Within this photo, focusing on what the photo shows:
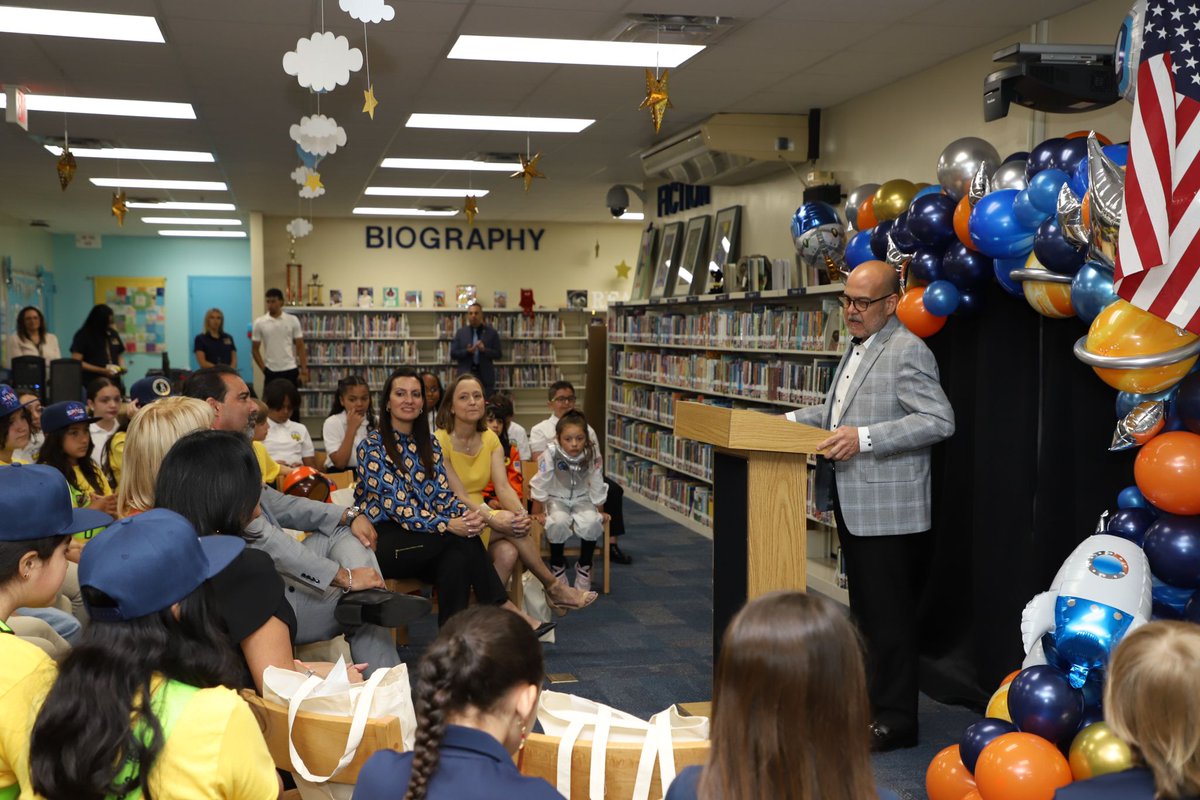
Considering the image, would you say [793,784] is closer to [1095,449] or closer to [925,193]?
[1095,449]

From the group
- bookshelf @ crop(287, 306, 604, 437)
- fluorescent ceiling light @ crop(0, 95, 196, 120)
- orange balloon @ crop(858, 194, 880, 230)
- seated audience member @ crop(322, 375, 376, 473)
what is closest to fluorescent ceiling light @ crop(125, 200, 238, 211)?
bookshelf @ crop(287, 306, 604, 437)

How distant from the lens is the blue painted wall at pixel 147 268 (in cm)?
1736

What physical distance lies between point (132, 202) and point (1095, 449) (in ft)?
38.9

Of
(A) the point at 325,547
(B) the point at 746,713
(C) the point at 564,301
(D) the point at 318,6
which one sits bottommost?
(A) the point at 325,547

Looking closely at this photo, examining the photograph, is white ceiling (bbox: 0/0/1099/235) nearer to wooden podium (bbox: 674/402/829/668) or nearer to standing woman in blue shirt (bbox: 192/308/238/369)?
standing woman in blue shirt (bbox: 192/308/238/369)

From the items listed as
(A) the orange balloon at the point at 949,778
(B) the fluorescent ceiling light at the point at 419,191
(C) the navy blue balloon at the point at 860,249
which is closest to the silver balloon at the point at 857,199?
(C) the navy blue balloon at the point at 860,249

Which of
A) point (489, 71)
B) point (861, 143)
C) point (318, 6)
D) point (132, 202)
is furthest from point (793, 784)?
point (132, 202)

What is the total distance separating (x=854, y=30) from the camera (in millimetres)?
5117

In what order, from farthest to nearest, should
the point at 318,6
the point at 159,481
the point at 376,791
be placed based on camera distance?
the point at 318,6 < the point at 159,481 < the point at 376,791

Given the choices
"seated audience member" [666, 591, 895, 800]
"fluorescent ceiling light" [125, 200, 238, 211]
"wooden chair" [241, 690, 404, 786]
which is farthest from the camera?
"fluorescent ceiling light" [125, 200, 238, 211]

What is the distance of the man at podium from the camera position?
3.54 metres

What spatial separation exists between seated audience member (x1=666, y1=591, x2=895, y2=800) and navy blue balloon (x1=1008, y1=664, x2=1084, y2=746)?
5.05 ft

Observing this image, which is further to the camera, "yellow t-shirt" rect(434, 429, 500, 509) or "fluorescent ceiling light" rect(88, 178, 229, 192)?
"fluorescent ceiling light" rect(88, 178, 229, 192)

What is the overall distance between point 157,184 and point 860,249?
8.74 m
